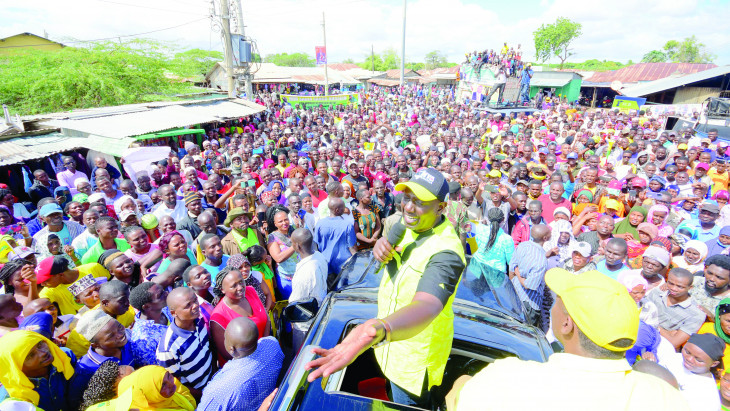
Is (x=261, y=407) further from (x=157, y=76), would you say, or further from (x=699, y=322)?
(x=157, y=76)

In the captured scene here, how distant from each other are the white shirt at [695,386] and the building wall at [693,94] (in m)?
26.4

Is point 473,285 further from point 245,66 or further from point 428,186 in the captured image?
point 245,66

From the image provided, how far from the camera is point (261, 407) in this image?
6.73ft

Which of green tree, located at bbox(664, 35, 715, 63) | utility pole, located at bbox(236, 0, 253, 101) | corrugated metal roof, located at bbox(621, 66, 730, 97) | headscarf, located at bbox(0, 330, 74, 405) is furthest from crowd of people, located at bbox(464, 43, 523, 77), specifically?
green tree, located at bbox(664, 35, 715, 63)

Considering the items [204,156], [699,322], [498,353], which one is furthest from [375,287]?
[204,156]

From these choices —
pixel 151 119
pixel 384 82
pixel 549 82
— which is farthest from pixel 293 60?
pixel 151 119

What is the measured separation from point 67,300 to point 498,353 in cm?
389

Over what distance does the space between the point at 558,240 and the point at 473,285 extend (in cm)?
221

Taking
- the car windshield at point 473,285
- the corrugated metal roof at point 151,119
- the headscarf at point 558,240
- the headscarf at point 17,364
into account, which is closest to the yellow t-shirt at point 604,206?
the headscarf at point 558,240

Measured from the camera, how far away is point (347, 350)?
1.13 m

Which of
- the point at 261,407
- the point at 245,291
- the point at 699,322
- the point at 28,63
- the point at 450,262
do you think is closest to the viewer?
the point at 450,262

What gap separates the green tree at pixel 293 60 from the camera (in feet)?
316

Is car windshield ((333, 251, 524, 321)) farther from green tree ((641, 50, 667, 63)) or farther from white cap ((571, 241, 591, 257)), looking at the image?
green tree ((641, 50, 667, 63))

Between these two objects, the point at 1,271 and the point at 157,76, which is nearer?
the point at 1,271
